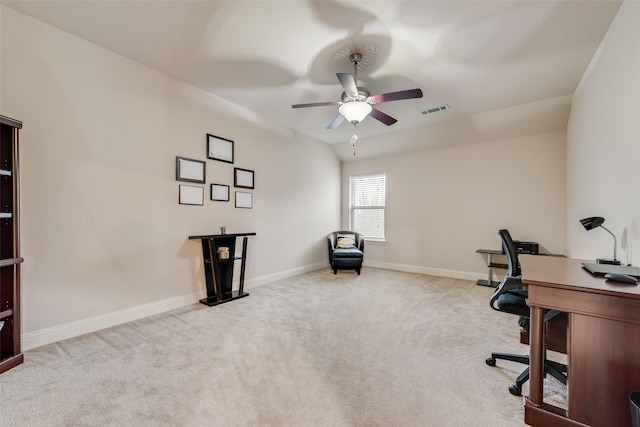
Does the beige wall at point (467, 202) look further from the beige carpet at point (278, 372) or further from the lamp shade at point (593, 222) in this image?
the lamp shade at point (593, 222)

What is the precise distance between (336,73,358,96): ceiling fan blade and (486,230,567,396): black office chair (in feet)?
6.14

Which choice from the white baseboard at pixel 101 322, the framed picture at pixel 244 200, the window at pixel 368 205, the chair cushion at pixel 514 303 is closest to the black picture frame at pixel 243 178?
the framed picture at pixel 244 200

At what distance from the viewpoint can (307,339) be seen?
248cm

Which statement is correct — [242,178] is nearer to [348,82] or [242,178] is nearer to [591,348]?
[348,82]

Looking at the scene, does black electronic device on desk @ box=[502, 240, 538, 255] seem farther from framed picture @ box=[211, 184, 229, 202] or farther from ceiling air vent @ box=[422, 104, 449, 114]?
framed picture @ box=[211, 184, 229, 202]

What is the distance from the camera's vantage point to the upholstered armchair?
5.14 metres

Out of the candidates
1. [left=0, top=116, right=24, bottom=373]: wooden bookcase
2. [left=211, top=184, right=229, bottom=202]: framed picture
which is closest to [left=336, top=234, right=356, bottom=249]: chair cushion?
[left=211, top=184, right=229, bottom=202]: framed picture

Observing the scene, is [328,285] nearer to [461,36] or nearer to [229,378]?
[229,378]

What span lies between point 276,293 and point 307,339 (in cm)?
156

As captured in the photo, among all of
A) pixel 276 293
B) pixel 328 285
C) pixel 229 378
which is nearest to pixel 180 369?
pixel 229 378

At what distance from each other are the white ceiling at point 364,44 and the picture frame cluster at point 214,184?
722 mm

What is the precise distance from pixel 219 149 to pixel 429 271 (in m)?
4.44

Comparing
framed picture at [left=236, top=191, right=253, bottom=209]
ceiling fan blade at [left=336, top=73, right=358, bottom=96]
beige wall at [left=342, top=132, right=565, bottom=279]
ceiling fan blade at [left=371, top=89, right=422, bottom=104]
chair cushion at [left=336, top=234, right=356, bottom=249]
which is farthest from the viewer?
chair cushion at [left=336, top=234, right=356, bottom=249]

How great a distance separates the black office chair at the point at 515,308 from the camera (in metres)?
1.71
